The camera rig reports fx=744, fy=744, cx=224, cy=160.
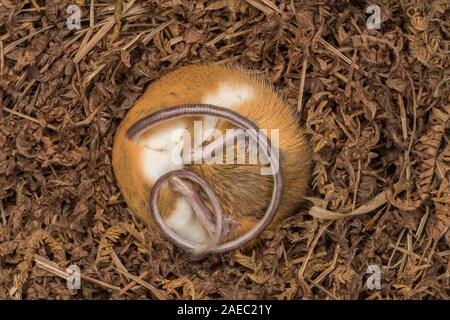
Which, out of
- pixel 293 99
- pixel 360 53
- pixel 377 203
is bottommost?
pixel 377 203

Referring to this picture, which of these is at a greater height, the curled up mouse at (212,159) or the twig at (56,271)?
the curled up mouse at (212,159)

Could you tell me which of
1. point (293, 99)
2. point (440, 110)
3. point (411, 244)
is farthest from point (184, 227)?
point (440, 110)

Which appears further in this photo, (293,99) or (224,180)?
(293,99)

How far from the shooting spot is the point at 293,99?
9.09ft

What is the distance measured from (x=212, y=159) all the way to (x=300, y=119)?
0.39 metres

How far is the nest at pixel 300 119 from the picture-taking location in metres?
2.61

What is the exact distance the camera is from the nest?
2.61m

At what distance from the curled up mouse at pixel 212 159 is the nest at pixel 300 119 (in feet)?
0.28

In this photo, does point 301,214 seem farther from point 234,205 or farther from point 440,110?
point 440,110

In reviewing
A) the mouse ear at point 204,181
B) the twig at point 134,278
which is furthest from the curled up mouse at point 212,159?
the twig at point 134,278

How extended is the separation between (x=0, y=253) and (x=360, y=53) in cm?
147

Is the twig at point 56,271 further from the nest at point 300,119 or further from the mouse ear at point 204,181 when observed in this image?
the mouse ear at point 204,181

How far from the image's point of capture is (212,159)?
8.50 ft

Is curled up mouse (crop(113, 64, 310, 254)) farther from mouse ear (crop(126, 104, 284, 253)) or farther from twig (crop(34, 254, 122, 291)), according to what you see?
twig (crop(34, 254, 122, 291))
